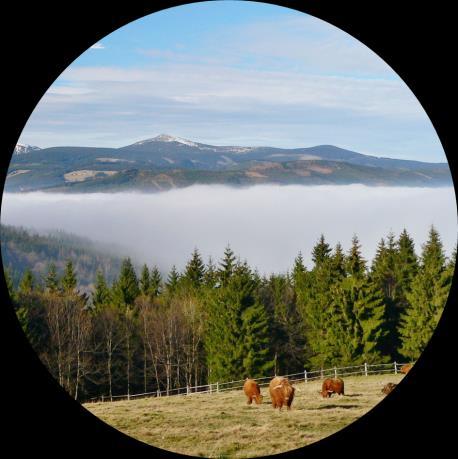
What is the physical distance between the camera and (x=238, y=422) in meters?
19.2

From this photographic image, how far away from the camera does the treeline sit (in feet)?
130

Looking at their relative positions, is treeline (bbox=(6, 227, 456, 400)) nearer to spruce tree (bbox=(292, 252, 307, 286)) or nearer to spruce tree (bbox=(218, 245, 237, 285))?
spruce tree (bbox=(218, 245, 237, 285))

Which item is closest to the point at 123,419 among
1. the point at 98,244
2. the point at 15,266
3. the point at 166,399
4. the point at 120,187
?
the point at 166,399

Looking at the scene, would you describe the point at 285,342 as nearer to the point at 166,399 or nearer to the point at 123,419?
the point at 166,399

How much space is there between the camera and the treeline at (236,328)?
39.6 metres

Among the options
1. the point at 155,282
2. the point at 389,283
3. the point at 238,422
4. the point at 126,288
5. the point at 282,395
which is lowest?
the point at 238,422

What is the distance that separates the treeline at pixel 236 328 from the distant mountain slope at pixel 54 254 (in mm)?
23959

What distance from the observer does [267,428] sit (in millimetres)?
15562

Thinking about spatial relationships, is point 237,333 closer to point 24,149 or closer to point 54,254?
point 54,254

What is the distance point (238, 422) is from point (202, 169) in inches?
4686

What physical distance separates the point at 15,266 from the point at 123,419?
61230 millimetres

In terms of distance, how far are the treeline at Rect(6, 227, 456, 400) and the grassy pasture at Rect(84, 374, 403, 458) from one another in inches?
452

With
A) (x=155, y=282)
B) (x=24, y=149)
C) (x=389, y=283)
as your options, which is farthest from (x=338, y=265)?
(x=24, y=149)

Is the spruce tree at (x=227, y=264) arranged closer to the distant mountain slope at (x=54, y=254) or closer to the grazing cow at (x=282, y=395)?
the distant mountain slope at (x=54, y=254)
